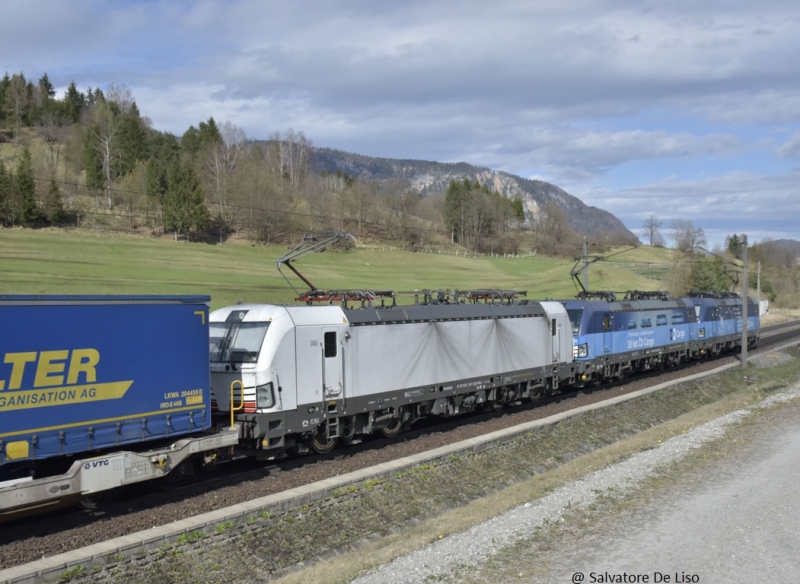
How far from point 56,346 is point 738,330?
141 feet

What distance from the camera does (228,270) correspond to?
63.6 m

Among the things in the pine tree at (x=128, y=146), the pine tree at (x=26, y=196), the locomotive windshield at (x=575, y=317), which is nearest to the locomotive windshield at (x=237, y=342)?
the locomotive windshield at (x=575, y=317)

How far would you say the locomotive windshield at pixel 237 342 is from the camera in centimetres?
1457

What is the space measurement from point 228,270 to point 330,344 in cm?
4965

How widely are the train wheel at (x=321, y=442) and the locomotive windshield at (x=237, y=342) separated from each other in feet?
8.88

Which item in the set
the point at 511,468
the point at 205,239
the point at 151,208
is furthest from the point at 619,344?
the point at 151,208

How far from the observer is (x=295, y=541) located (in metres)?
11.6

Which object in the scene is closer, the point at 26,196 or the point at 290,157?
the point at 26,196

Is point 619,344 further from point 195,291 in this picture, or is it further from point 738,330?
point 195,291

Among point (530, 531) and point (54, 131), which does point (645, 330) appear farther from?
point (54, 131)

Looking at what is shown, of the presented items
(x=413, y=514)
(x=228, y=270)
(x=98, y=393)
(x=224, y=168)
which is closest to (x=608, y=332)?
(x=413, y=514)

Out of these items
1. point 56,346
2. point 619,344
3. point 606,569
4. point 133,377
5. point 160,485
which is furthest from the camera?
point 619,344

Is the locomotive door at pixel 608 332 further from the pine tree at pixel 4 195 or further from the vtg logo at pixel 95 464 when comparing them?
the pine tree at pixel 4 195

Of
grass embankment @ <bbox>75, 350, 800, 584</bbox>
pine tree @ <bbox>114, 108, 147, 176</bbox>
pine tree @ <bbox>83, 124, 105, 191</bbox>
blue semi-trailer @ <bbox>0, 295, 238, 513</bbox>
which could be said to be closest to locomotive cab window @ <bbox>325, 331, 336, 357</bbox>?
grass embankment @ <bbox>75, 350, 800, 584</bbox>
